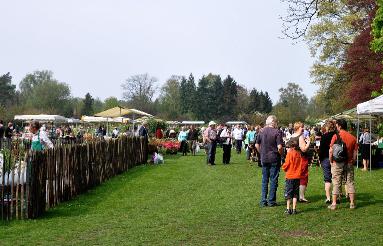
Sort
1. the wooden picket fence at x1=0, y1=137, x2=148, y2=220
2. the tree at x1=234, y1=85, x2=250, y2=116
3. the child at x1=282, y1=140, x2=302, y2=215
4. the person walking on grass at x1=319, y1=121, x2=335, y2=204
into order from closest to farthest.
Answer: the wooden picket fence at x1=0, y1=137, x2=148, y2=220 < the child at x1=282, y1=140, x2=302, y2=215 < the person walking on grass at x1=319, y1=121, x2=335, y2=204 < the tree at x1=234, y1=85, x2=250, y2=116

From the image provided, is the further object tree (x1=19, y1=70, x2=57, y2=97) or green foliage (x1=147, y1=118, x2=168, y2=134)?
tree (x1=19, y1=70, x2=57, y2=97)

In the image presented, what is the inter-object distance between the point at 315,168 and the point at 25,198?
13.8 m

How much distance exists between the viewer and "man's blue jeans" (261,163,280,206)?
1146 cm

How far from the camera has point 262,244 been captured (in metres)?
7.85

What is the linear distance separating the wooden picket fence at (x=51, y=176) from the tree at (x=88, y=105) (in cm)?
8450

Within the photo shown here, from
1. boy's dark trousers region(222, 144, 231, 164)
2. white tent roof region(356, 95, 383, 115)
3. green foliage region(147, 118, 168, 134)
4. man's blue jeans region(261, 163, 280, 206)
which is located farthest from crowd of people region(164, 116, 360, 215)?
green foliage region(147, 118, 168, 134)

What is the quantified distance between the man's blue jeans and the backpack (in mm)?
1329

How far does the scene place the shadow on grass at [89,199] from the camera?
10734mm

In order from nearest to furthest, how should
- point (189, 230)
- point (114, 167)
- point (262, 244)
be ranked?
point (262, 244) → point (189, 230) → point (114, 167)

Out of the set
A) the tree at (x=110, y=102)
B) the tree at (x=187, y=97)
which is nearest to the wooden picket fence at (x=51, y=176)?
the tree at (x=110, y=102)

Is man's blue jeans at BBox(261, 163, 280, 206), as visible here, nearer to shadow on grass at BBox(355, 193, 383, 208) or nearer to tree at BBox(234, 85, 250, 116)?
shadow on grass at BBox(355, 193, 383, 208)

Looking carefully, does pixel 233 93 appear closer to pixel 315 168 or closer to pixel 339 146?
pixel 315 168

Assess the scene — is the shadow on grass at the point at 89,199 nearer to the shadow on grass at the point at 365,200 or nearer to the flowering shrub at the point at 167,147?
the shadow on grass at the point at 365,200

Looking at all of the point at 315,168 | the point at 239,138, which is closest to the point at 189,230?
the point at 315,168
